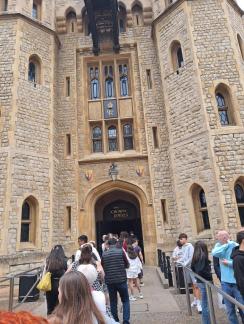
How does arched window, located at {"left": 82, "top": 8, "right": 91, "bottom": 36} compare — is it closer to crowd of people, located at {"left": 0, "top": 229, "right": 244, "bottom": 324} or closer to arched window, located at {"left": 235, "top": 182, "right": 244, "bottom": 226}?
arched window, located at {"left": 235, "top": 182, "right": 244, "bottom": 226}

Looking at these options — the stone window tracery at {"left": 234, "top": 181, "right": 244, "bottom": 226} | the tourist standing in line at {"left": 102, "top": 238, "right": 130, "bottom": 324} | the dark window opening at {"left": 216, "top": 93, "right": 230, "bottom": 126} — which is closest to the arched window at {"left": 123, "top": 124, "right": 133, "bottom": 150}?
the dark window opening at {"left": 216, "top": 93, "right": 230, "bottom": 126}

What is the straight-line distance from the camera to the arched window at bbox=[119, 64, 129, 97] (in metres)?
14.3

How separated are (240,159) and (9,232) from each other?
819 cm

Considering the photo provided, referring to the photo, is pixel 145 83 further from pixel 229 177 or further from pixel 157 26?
pixel 229 177

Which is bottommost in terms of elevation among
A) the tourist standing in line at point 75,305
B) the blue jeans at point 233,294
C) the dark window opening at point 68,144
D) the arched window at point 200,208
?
the blue jeans at point 233,294

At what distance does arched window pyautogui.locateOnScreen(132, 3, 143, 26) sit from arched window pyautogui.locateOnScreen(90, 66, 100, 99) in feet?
10.6

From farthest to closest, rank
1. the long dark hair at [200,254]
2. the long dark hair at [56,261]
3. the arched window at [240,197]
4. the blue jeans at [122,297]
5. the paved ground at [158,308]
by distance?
the arched window at [240,197]
the paved ground at [158,308]
the long dark hair at [200,254]
the blue jeans at [122,297]
the long dark hair at [56,261]

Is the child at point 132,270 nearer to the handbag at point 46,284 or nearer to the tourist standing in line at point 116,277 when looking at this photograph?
the tourist standing in line at point 116,277

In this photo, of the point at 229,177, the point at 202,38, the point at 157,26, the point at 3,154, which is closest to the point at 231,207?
the point at 229,177

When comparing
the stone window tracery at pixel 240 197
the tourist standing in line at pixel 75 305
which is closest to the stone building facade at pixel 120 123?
the stone window tracery at pixel 240 197

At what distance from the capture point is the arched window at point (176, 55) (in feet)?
41.2

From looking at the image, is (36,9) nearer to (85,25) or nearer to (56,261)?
(85,25)

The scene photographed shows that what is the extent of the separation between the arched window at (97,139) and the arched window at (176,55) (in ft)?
14.7

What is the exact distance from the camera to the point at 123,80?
1466cm
